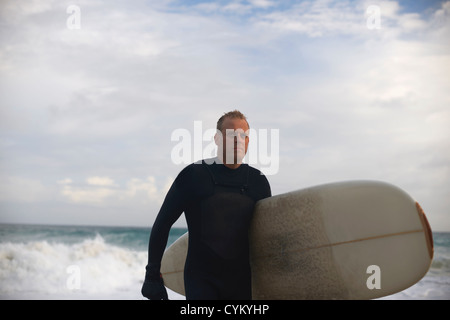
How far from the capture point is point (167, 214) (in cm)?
237

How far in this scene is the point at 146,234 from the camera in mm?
20281

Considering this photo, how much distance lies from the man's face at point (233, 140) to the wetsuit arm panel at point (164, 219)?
29 centimetres

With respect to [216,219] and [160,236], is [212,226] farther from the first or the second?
[160,236]

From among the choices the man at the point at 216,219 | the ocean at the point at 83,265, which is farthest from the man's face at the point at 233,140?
the ocean at the point at 83,265

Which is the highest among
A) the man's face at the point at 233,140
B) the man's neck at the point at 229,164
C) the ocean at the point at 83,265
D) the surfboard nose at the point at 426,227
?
the man's face at the point at 233,140

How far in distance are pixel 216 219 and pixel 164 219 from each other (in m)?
0.29

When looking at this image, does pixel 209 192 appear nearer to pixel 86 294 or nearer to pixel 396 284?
pixel 396 284

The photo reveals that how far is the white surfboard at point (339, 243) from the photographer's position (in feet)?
7.65

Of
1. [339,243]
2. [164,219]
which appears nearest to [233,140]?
[164,219]

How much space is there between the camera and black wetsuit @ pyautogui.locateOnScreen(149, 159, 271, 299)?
223cm

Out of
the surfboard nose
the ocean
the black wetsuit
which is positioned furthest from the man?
the ocean

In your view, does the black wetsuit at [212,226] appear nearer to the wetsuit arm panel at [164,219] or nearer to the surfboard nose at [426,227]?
the wetsuit arm panel at [164,219]
